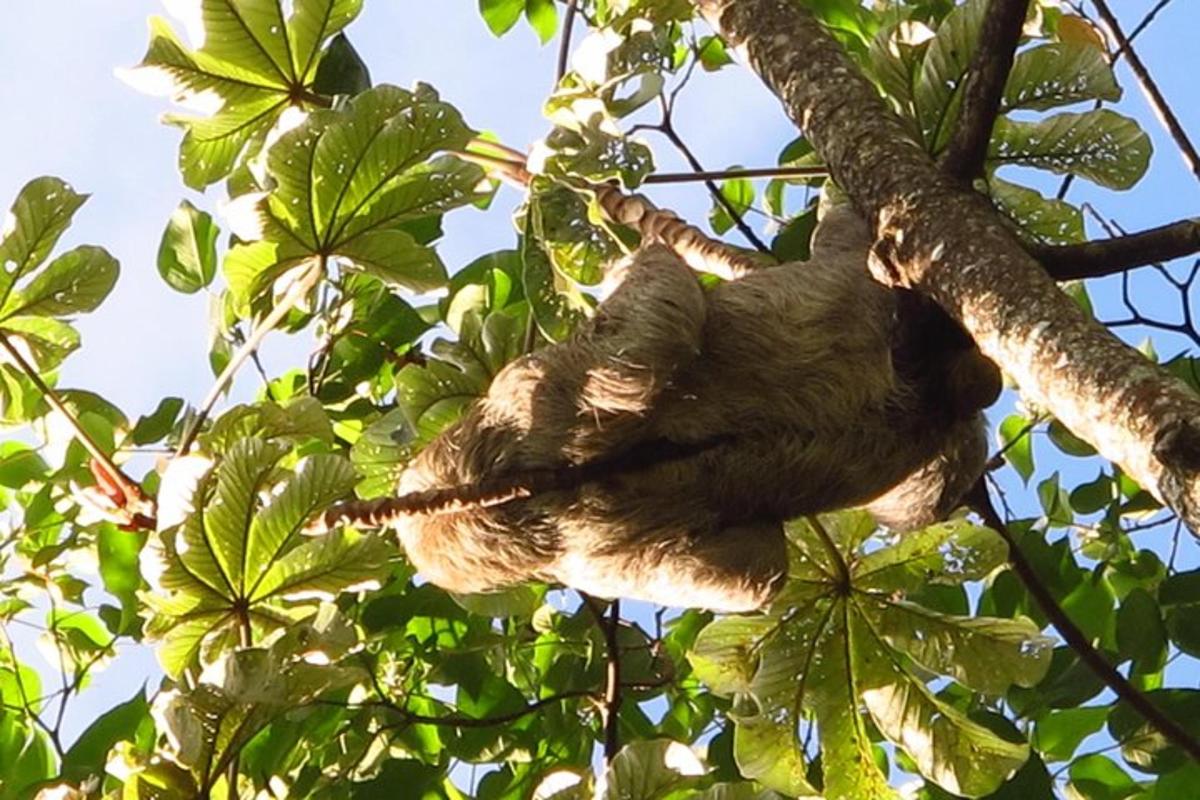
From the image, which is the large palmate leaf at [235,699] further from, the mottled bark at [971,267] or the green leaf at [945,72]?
the green leaf at [945,72]

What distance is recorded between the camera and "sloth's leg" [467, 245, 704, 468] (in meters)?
1.56

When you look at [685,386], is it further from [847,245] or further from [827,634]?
[827,634]

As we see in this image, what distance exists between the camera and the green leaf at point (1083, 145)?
81.4 inches

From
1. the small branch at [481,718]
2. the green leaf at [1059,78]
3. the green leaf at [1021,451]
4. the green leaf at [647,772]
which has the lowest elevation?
the green leaf at [647,772]

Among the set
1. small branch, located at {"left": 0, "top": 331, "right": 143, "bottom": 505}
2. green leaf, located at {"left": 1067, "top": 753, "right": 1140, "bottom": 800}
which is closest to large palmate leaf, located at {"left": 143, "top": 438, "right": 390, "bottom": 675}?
small branch, located at {"left": 0, "top": 331, "right": 143, "bottom": 505}

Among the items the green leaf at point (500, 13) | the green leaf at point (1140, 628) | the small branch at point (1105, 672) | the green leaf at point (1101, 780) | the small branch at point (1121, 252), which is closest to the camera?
the small branch at point (1121, 252)

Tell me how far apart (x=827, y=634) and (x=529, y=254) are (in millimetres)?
755

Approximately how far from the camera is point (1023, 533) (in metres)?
2.68

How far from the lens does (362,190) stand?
2168mm

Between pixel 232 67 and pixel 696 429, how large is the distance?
3.88ft

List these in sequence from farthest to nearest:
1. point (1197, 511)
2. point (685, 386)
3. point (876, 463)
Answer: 1. point (876, 463)
2. point (685, 386)
3. point (1197, 511)

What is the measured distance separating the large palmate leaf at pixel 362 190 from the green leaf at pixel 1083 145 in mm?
822

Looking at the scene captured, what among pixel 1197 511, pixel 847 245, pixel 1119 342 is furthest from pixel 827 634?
pixel 1197 511

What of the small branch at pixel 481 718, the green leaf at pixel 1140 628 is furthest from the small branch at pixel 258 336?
the green leaf at pixel 1140 628
